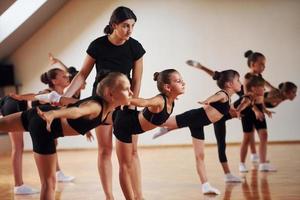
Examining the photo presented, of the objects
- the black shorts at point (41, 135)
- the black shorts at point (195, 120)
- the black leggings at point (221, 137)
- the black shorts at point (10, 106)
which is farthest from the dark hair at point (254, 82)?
the black shorts at point (41, 135)

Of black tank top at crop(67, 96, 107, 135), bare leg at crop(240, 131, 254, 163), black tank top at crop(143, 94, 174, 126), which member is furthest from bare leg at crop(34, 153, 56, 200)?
bare leg at crop(240, 131, 254, 163)

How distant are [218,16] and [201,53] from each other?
635 millimetres

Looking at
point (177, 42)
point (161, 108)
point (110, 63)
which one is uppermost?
point (177, 42)

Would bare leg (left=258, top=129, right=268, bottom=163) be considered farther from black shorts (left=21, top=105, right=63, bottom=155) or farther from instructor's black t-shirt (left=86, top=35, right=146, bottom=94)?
black shorts (left=21, top=105, right=63, bottom=155)

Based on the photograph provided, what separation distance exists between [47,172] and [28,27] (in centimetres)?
544

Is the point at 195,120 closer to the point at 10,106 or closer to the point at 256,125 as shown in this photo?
the point at 256,125

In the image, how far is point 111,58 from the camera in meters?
3.53

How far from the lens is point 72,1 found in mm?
8398

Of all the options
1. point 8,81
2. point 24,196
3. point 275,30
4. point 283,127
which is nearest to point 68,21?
point 8,81

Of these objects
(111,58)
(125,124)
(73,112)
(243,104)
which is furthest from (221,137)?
(73,112)

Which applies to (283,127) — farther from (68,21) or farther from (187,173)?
(68,21)

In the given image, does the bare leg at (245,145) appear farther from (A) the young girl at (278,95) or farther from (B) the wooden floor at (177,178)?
(A) the young girl at (278,95)

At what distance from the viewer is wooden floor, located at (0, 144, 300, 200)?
4.30 meters

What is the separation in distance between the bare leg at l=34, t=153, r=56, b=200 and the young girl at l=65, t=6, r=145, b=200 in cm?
62
